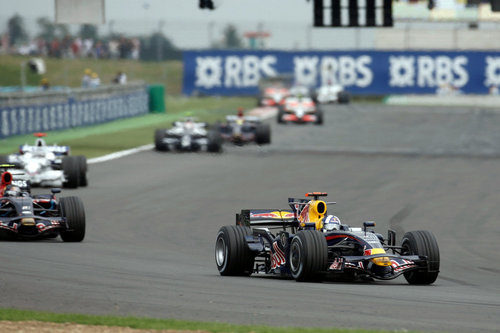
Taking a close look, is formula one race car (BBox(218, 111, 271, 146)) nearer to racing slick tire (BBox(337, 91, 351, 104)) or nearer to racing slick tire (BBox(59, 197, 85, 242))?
racing slick tire (BBox(59, 197, 85, 242))

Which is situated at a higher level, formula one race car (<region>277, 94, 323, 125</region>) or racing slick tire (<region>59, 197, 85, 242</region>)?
racing slick tire (<region>59, 197, 85, 242</region>)

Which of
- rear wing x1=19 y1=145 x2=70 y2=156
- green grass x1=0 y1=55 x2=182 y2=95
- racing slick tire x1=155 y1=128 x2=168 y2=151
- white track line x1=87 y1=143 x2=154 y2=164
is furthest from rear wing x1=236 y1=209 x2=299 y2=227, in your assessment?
green grass x1=0 y1=55 x2=182 y2=95

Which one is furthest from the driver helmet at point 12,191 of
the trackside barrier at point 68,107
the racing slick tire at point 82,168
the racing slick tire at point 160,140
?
the trackside barrier at point 68,107

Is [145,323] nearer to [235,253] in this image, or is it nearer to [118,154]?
[235,253]

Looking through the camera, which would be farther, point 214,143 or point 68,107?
point 68,107

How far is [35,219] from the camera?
1616 cm

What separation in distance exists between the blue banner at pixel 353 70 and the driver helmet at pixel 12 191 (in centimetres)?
5308

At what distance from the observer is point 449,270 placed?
14.5 m

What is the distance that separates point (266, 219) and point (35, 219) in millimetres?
3982

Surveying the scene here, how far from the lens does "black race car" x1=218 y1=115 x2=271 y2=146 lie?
120 ft

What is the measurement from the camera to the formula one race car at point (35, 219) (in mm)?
16125

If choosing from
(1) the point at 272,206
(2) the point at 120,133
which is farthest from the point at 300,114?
(1) the point at 272,206

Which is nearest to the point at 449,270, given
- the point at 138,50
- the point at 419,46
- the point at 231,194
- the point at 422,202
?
the point at 422,202

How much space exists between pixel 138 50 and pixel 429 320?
58.4 metres
